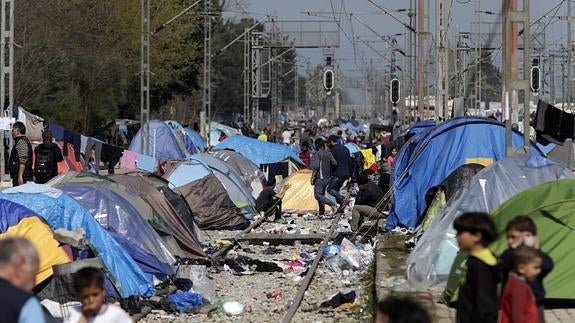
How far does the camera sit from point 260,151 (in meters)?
40.9

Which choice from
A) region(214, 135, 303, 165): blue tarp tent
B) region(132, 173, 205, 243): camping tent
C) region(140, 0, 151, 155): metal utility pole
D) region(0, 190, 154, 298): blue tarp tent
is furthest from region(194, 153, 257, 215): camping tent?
region(0, 190, 154, 298): blue tarp tent

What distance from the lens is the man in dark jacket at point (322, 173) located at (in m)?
29.9

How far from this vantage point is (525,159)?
58.5 feet

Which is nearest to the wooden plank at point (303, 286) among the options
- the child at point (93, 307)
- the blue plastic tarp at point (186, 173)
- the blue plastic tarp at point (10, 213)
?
Answer: the blue plastic tarp at point (10, 213)

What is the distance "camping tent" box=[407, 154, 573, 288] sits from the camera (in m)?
15.6

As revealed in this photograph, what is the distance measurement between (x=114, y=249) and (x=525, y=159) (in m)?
5.83

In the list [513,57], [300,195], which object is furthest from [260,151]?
[513,57]

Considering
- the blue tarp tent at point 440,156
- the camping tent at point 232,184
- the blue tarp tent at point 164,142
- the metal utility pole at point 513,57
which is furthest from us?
the blue tarp tent at point 164,142

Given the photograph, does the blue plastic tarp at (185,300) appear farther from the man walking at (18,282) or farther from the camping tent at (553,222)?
the man walking at (18,282)

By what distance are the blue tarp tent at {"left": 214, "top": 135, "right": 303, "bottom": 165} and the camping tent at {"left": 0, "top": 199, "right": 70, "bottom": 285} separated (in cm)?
2500

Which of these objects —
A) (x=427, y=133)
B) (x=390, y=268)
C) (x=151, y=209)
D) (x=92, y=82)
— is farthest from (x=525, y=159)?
(x=92, y=82)

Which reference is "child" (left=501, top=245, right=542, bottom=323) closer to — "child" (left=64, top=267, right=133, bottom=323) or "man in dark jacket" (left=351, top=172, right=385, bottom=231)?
"child" (left=64, top=267, right=133, bottom=323)

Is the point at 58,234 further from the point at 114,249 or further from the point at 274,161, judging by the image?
the point at 274,161

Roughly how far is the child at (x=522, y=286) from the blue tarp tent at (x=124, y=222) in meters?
9.97
